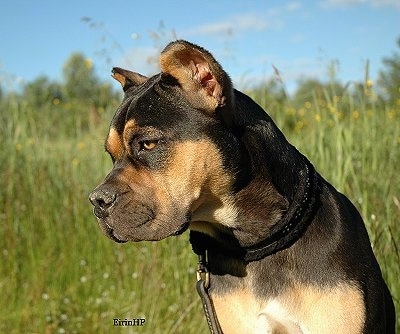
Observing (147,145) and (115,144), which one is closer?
(147,145)

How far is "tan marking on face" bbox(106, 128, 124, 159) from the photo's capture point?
2.97 metres

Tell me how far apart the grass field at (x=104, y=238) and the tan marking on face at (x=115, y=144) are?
1.76 metres

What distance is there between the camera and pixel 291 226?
2.87m

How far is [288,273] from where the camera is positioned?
286cm

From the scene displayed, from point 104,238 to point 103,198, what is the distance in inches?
108

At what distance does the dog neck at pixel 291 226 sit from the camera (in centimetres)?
288

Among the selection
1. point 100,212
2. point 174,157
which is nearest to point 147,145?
point 174,157

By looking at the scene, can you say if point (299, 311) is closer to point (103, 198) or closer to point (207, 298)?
point (207, 298)

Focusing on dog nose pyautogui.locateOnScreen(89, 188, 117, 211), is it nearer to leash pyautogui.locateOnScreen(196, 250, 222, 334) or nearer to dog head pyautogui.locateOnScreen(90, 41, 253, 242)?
dog head pyautogui.locateOnScreen(90, 41, 253, 242)

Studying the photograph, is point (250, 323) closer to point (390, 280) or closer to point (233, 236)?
point (233, 236)

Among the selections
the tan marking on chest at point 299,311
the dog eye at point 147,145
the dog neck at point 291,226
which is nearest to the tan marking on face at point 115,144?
the dog eye at point 147,145

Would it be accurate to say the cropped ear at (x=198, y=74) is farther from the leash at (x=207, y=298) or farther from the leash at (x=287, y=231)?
the leash at (x=207, y=298)

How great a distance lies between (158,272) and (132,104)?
7.32 ft

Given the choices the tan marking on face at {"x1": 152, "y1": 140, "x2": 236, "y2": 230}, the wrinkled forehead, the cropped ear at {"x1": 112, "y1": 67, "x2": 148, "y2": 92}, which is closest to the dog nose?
the tan marking on face at {"x1": 152, "y1": 140, "x2": 236, "y2": 230}
